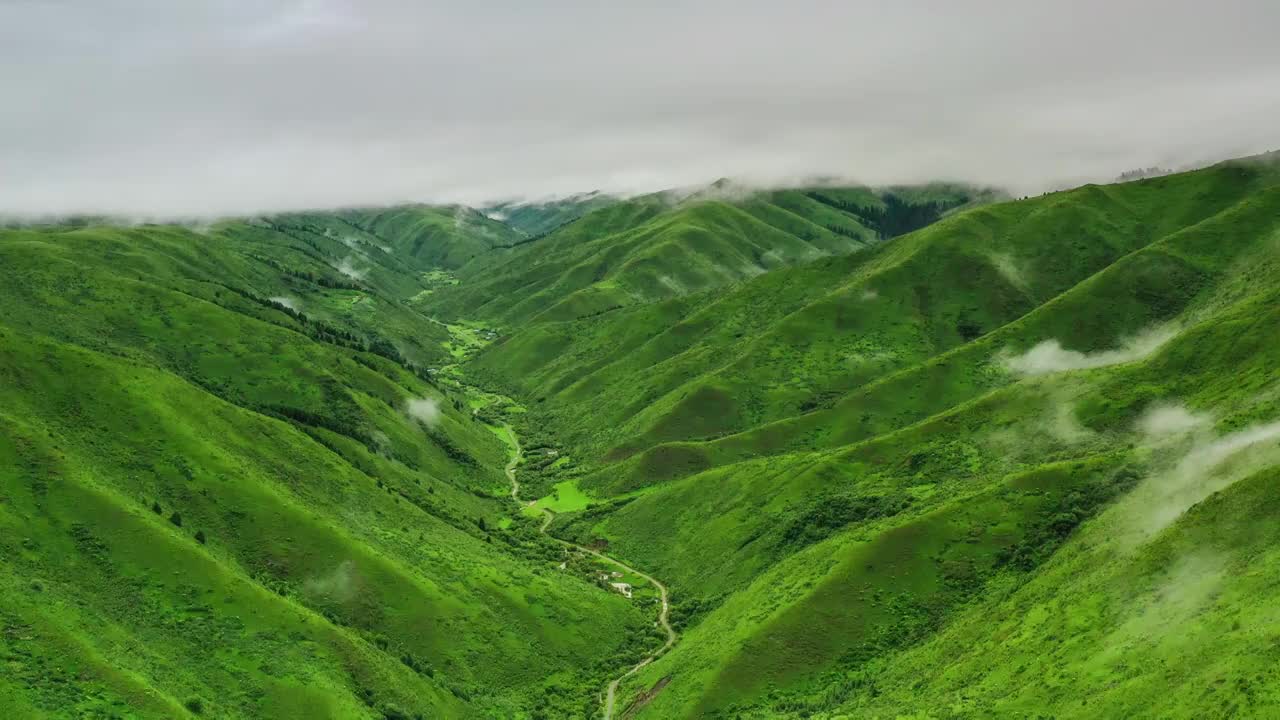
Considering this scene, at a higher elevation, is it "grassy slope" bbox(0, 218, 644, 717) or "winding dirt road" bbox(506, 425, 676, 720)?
"grassy slope" bbox(0, 218, 644, 717)

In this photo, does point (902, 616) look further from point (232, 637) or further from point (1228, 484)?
point (232, 637)

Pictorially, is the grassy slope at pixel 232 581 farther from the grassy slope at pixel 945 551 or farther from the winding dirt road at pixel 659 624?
the grassy slope at pixel 945 551

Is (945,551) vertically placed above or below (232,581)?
above

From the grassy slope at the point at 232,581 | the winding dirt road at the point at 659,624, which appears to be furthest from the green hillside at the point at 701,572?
the winding dirt road at the point at 659,624

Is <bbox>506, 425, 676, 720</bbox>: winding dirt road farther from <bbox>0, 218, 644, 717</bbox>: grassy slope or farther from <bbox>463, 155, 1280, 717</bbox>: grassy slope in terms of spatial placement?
<bbox>0, 218, 644, 717</bbox>: grassy slope

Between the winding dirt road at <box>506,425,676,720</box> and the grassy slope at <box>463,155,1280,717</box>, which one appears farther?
the winding dirt road at <box>506,425,676,720</box>

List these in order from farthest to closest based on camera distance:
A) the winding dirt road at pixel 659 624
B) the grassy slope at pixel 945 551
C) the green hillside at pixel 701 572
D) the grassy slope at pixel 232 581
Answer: the winding dirt road at pixel 659 624 < the grassy slope at pixel 232 581 < the grassy slope at pixel 945 551 < the green hillside at pixel 701 572

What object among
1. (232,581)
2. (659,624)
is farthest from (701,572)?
(232,581)

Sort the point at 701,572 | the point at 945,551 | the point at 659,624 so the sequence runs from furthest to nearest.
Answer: the point at 701,572 → the point at 659,624 → the point at 945,551

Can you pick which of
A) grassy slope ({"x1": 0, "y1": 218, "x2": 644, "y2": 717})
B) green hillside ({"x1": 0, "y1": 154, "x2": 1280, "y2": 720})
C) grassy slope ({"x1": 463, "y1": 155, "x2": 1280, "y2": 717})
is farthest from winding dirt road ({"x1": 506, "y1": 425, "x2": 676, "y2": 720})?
grassy slope ({"x1": 0, "y1": 218, "x2": 644, "y2": 717})

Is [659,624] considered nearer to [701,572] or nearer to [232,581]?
[701,572]

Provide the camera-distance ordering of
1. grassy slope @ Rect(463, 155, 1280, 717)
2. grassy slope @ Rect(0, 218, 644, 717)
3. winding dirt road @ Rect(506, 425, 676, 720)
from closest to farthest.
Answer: grassy slope @ Rect(463, 155, 1280, 717)
grassy slope @ Rect(0, 218, 644, 717)
winding dirt road @ Rect(506, 425, 676, 720)

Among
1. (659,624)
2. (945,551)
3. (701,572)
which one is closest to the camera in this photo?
(945,551)
